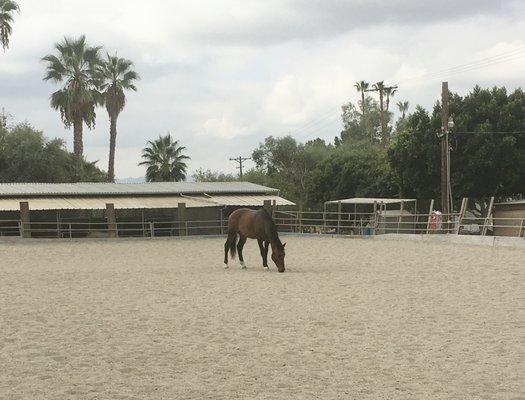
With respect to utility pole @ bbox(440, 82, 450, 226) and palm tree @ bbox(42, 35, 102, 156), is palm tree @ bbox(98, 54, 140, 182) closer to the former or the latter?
palm tree @ bbox(42, 35, 102, 156)

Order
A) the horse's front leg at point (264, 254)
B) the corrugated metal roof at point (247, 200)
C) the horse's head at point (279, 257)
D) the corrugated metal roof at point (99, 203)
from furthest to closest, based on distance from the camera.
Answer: the corrugated metal roof at point (247, 200) < the corrugated metal roof at point (99, 203) < the horse's front leg at point (264, 254) < the horse's head at point (279, 257)

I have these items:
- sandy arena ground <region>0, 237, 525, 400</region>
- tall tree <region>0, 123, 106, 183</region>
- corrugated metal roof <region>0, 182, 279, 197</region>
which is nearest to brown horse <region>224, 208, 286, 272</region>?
sandy arena ground <region>0, 237, 525, 400</region>

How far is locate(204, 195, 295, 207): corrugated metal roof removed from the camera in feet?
113

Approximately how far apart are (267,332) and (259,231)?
26.8ft

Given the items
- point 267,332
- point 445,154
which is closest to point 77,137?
point 445,154

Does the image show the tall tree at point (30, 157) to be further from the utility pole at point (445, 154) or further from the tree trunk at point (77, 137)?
the utility pole at point (445, 154)

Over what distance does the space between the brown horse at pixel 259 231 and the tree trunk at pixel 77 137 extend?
32.2 metres

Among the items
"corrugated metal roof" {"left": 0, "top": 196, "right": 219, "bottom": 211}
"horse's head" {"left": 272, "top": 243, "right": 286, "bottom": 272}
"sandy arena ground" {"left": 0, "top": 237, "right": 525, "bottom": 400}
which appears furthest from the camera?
"corrugated metal roof" {"left": 0, "top": 196, "right": 219, "bottom": 211}

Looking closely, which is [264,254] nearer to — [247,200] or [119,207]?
[119,207]

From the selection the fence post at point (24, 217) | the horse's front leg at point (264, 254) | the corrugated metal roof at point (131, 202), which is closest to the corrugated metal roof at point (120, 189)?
the corrugated metal roof at point (131, 202)

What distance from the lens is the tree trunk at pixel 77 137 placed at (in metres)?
47.1

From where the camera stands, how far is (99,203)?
32219 mm

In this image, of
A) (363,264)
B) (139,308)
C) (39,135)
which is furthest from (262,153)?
(139,308)

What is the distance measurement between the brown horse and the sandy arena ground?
0.40 meters
